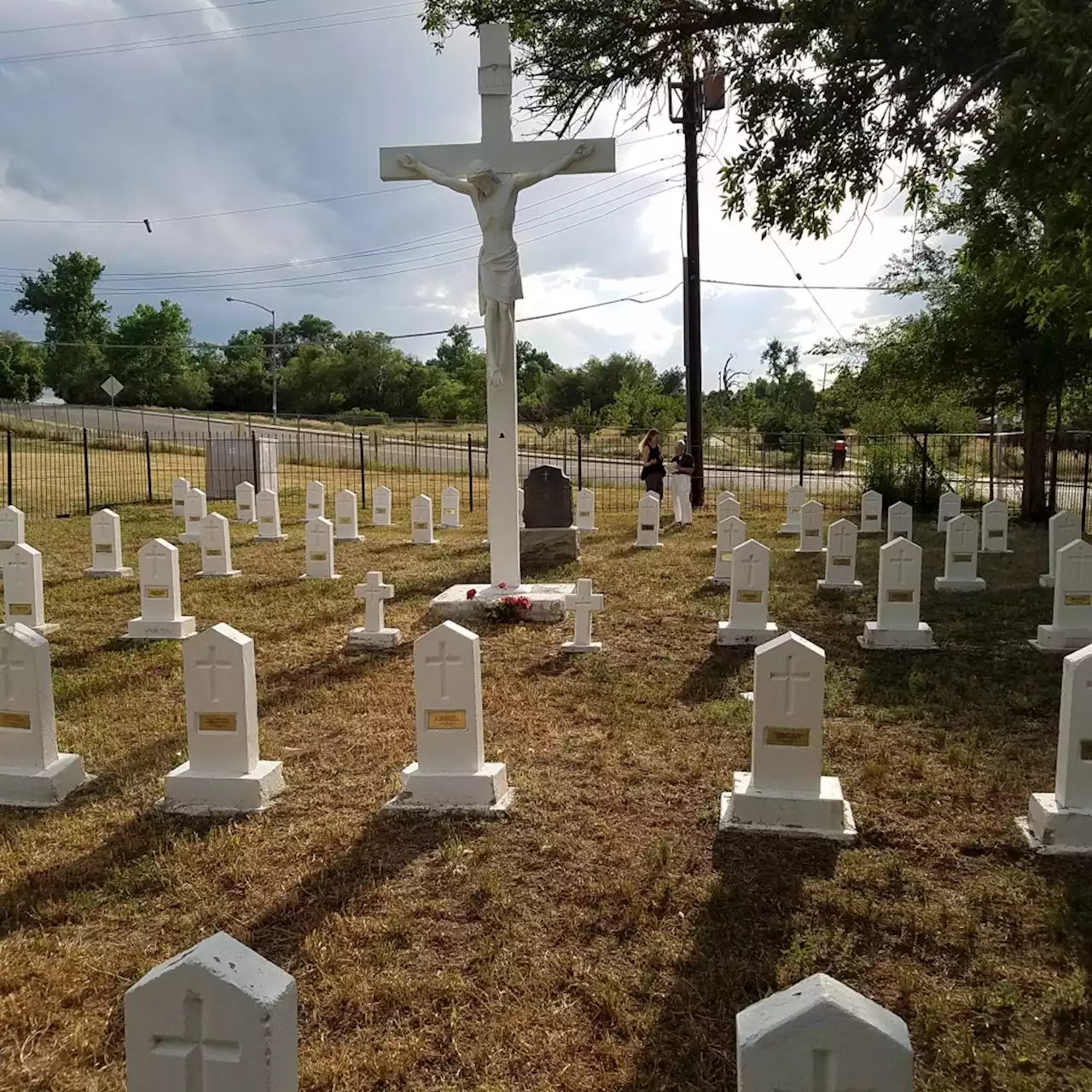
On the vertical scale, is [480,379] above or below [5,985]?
above

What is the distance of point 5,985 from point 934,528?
53.2 feet

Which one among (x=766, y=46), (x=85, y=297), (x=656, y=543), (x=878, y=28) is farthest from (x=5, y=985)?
(x=85, y=297)

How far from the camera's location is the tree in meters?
68.8

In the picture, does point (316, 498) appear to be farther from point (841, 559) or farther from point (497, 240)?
point (841, 559)

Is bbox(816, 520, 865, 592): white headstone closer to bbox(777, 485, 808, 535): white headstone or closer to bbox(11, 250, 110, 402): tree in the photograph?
bbox(777, 485, 808, 535): white headstone

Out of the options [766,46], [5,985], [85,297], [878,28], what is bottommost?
[5,985]

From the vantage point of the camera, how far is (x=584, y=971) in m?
3.33

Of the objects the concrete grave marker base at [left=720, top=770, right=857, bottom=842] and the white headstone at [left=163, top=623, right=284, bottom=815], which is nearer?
the concrete grave marker base at [left=720, top=770, right=857, bottom=842]

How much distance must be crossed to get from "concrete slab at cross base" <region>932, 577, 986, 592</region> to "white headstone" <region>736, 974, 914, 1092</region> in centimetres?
1002

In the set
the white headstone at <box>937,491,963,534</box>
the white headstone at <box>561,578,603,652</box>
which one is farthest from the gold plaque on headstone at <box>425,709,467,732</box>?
the white headstone at <box>937,491,963,534</box>

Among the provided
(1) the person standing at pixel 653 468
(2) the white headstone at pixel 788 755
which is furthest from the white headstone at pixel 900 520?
(2) the white headstone at pixel 788 755

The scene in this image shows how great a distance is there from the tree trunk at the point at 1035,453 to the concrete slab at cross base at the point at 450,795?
15952 mm

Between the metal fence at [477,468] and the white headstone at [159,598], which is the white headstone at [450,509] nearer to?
the metal fence at [477,468]

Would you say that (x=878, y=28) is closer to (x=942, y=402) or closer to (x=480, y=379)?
(x=942, y=402)
